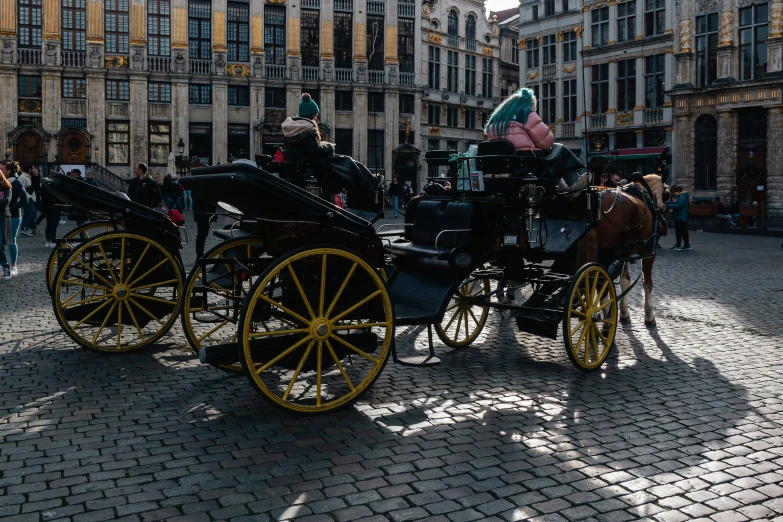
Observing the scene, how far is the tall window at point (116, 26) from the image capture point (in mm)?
39000

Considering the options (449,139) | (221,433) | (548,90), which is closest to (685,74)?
(548,90)

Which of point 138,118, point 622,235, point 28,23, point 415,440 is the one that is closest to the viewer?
point 415,440

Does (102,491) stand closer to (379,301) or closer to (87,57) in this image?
(379,301)

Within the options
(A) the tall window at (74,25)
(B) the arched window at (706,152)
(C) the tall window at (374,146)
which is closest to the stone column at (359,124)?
(C) the tall window at (374,146)

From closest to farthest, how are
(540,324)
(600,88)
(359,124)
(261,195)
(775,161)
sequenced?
(261,195) < (540,324) < (775,161) < (600,88) < (359,124)

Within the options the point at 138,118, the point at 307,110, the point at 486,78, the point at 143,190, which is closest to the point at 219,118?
the point at 138,118

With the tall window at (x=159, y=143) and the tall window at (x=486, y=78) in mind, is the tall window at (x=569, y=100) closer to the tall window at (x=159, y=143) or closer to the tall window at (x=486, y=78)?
Result: the tall window at (x=486, y=78)

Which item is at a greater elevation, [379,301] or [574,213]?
[574,213]

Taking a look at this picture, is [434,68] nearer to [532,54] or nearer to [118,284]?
[532,54]

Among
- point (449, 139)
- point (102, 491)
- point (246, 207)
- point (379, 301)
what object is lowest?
point (102, 491)

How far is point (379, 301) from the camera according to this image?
516cm

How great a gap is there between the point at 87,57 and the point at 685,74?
2851 centimetres

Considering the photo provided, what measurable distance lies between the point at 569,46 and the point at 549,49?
65.9 inches

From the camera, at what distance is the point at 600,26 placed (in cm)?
4216
